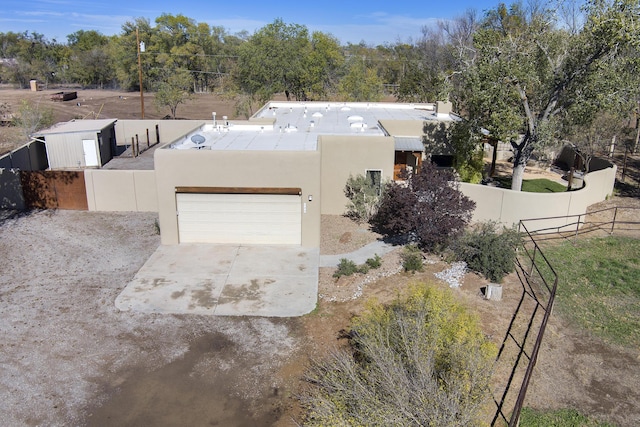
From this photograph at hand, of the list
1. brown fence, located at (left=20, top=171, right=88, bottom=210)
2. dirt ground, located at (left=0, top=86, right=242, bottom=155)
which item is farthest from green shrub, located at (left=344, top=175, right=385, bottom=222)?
dirt ground, located at (left=0, top=86, right=242, bottom=155)

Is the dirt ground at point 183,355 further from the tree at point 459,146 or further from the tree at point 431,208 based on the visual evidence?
the tree at point 459,146

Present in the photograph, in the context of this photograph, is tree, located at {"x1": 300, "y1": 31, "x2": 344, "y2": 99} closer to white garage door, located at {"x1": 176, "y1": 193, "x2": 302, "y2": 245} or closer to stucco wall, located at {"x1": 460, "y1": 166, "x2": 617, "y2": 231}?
stucco wall, located at {"x1": 460, "y1": 166, "x2": 617, "y2": 231}

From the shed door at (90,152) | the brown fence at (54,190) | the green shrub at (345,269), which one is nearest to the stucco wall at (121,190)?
the brown fence at (54,190)

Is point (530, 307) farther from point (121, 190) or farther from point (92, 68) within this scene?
point (92, 68)

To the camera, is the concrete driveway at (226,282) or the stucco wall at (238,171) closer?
the concrete driveway at (226,282)

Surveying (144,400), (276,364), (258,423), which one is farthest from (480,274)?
(144,400)

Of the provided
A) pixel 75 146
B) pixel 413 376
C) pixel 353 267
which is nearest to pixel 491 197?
pixel 353 267

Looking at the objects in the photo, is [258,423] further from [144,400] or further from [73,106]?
[73,106]

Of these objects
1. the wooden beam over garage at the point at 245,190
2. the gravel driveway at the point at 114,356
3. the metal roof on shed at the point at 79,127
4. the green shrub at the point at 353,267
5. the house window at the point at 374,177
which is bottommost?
the gravel driveway at the point at 114,356
